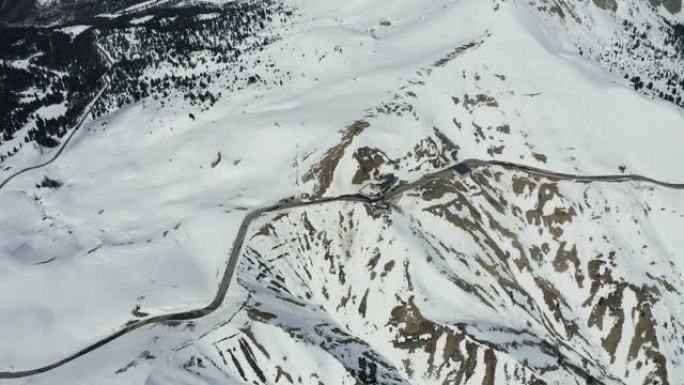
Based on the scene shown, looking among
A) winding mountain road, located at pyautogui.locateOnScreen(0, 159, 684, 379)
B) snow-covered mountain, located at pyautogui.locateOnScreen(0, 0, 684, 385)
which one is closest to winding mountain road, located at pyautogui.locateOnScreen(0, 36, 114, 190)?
snow-covered mountain, located at pyautogui.locateOnScreen(0, 0, 684, 385)

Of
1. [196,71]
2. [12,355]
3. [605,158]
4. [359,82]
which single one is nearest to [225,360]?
[12,355]

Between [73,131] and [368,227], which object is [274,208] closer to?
[368,227]

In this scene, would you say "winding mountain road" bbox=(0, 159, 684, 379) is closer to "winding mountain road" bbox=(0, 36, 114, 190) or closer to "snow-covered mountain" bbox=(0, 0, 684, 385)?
"snow-covered mountain" bbox=(0, 0, 684, 385)

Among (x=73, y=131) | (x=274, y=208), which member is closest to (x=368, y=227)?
(x=274, y=208)

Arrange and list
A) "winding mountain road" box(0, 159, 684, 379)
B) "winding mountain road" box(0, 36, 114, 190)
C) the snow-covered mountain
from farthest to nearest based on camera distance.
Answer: "winding mountain road" box(0, 36, 114, 190) < the snow-covered mountain < "winding mountain road" box(0, 159, 684, 379)

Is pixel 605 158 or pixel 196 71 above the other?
pixel 196 71

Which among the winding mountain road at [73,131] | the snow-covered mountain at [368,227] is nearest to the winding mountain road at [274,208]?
the snow-covered mountain at [368,227]

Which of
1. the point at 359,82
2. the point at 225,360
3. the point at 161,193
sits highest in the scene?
the point at 359,82

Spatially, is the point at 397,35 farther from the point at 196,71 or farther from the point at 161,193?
the point at 161,193
